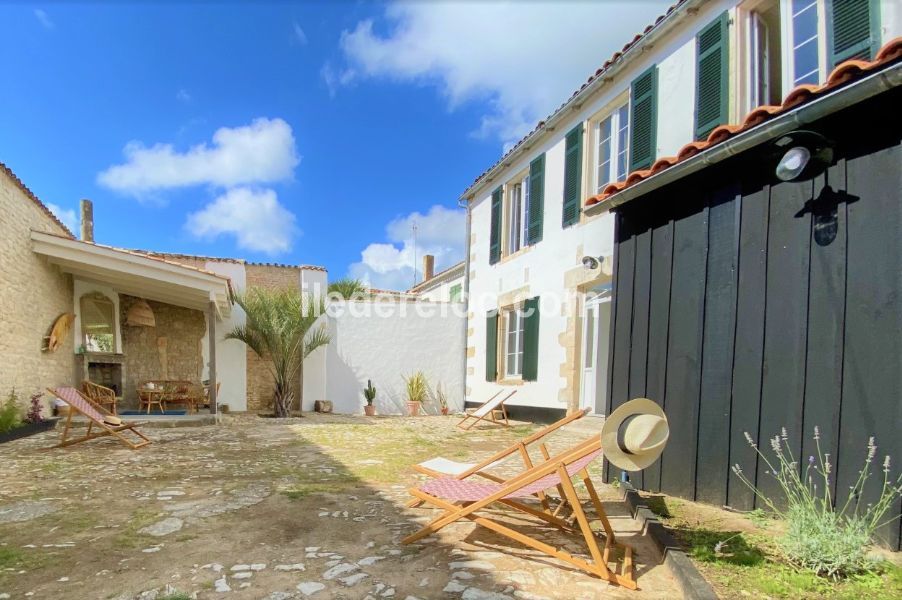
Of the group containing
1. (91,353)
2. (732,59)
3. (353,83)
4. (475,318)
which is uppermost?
(353,83)

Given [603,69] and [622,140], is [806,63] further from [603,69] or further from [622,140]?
[603,69]

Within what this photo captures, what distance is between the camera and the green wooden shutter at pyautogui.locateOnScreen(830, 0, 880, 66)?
427 cm

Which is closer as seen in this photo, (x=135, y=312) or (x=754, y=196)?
(x=754, y=196)

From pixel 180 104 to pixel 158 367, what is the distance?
20.5 ft

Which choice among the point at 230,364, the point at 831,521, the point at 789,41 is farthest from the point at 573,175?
the point at 230,364

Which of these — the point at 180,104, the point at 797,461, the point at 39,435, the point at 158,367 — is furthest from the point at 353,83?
the point at 797,461

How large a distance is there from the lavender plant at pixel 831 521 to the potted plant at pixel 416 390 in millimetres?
9818

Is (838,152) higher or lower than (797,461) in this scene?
higher

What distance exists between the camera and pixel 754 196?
3340 mm

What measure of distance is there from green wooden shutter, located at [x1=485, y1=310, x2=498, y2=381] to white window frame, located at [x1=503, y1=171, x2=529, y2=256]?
4.89 feet

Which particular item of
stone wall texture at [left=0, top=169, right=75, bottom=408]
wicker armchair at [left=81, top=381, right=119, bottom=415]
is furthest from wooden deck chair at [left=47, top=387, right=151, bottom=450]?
wicker armchair at [left=81, top=381, right=119, bottom=415]

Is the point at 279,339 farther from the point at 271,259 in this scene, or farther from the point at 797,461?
the point at 797,461

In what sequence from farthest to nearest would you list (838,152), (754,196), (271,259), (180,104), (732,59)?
(271,259) < (180,104) < (732,59) < (754,196) < (838,152)

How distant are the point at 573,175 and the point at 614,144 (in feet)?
2.84
